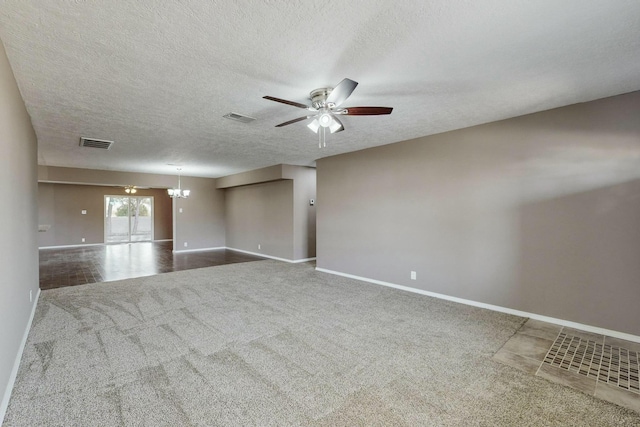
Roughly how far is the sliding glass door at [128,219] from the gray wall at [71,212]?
0.27m

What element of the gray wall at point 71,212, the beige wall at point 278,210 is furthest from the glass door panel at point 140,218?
the beige wall at point 278,210

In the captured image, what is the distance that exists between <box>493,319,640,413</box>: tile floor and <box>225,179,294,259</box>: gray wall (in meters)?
5.44

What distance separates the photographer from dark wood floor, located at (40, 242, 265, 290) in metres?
5.84

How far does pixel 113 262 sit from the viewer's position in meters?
7.56

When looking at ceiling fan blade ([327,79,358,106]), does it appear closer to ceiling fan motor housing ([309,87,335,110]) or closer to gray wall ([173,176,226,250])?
ceiling fan motor housing ([309,87,335,110])

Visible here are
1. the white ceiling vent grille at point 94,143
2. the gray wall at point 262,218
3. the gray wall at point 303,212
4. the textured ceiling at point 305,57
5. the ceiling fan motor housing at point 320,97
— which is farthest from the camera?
the gray wall at point 262,218

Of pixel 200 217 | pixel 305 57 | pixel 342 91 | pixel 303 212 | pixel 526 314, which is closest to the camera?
pixel 305 57

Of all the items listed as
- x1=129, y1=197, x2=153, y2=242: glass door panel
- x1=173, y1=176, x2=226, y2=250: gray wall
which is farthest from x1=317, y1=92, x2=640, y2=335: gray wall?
x1=129, y1=197, x2=153, y2=242: glass door panel

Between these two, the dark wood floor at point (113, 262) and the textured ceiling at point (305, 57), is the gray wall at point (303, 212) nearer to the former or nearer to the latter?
the dark wood floor at point (113, 262)

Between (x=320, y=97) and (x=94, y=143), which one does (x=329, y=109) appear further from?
(x=94, y=143)

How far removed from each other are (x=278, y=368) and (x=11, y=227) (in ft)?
8.26

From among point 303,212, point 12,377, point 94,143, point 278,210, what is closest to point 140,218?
point 278,210

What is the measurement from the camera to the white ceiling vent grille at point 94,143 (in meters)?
4.75

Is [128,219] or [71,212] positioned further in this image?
[128,219]
